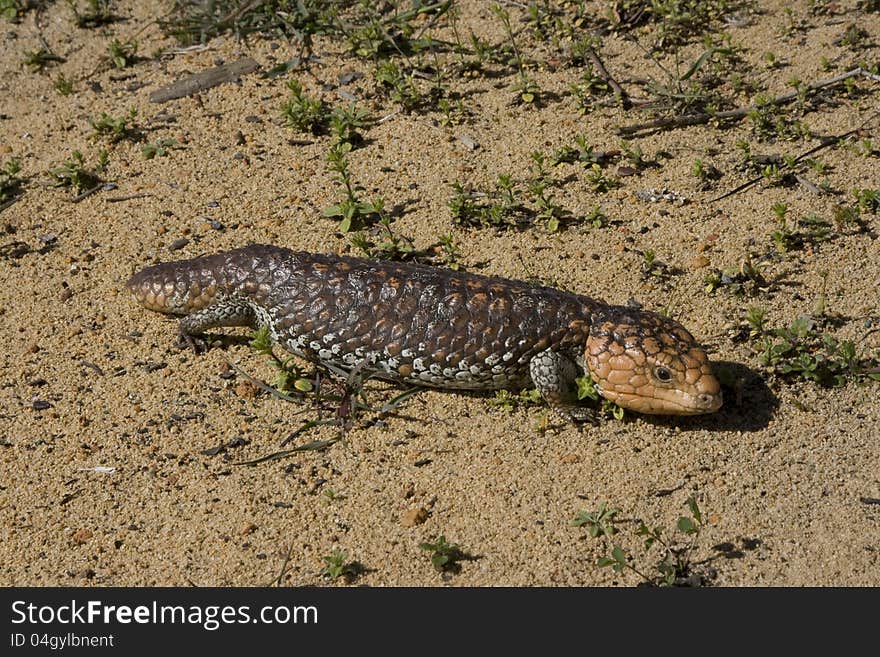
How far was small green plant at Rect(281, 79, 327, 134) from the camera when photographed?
8602 mm

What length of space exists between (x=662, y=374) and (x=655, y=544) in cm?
104

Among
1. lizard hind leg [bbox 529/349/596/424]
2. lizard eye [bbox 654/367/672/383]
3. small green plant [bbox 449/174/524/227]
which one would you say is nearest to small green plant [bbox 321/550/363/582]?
lizard hind leg [bbox 529/349/596/424]

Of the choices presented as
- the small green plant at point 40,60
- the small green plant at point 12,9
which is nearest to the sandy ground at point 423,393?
the small green plant at point 40,60

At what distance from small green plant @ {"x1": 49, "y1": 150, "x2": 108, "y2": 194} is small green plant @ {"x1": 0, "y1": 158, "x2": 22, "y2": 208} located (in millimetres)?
285

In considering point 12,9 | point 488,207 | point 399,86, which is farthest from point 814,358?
point 12,9

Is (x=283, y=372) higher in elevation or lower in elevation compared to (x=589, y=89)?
lower

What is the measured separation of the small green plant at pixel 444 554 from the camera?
5492 millimetres

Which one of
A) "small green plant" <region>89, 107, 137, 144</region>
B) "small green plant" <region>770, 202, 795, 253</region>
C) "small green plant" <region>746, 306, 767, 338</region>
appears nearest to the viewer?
"small green plant" <region>746, 306, 767, 338</region>

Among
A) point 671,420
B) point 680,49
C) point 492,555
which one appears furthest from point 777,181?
point 492,555

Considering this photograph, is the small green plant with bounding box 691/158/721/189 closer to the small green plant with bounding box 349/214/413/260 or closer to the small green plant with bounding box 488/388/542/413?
the small green plant with bounding box 349/214/413/260

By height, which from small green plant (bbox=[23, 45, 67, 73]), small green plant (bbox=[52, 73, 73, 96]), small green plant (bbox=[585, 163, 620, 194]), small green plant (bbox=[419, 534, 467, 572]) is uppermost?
small green plant (bbox=[23, 45, 67, 73])

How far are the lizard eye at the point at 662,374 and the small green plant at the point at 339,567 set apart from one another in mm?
2093

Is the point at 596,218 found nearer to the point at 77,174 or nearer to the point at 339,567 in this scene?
the point at 339,567

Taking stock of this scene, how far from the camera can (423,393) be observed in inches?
259
